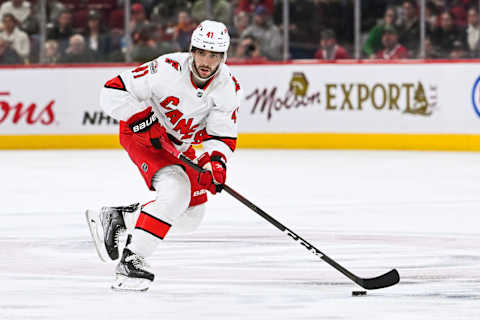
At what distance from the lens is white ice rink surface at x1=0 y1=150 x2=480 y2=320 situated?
391 cm

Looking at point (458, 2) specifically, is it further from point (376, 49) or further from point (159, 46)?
point (159, 46)

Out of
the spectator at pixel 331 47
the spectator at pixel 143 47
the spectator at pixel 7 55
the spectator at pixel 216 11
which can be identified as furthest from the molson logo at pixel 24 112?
the spectator at pixel 331 47

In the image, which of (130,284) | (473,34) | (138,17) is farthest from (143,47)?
(130,284)

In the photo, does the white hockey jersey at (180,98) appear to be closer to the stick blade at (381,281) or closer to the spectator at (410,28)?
the stick blade at (381,281)

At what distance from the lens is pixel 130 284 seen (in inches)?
165

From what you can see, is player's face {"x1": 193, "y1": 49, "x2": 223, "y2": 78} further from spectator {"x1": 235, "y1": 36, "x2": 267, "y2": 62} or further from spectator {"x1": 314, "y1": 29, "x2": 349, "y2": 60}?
spectator {"x1": 235, "y1": 36, "x2": 267, "y2": 62}

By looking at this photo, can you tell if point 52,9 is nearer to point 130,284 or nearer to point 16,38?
point 16,38

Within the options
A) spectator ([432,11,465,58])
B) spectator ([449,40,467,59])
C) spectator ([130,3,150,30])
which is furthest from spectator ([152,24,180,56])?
spectator ([449,40,467,59])

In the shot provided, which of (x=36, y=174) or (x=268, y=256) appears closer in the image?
(x=268, y=256)

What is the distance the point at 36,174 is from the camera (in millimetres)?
8891

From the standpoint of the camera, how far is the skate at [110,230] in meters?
4.82

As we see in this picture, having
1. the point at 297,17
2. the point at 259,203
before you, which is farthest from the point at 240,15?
the point at 259,203

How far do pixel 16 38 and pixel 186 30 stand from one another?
175cm

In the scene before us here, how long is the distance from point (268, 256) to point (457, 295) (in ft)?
3.89
